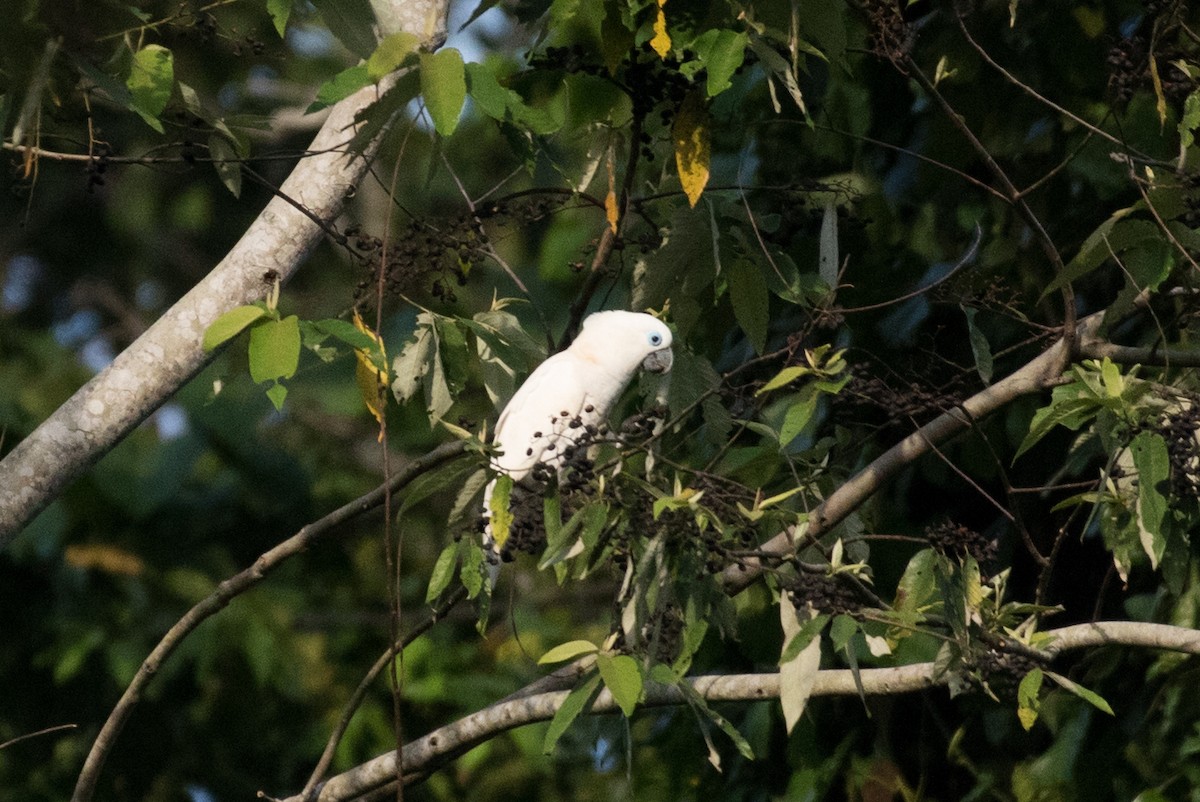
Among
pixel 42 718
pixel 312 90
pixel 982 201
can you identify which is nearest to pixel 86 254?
pixel 312 90

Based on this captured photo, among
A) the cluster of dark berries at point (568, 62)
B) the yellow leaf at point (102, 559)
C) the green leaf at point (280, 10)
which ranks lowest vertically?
the yellow leaf at point (102, 559)

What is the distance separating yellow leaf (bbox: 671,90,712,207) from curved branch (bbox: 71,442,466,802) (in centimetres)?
65

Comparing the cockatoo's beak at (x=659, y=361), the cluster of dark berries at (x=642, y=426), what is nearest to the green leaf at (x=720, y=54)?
the cluster of dark berries at (x=642, y=426)

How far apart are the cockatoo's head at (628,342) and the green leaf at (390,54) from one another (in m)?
0.83

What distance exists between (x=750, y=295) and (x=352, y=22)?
844 millimetres

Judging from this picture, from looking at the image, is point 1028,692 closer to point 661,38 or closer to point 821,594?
point 821,594

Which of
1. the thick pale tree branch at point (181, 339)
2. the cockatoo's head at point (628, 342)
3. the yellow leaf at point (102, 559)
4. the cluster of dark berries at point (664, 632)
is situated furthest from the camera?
the yellow leaf at point (102, 559)

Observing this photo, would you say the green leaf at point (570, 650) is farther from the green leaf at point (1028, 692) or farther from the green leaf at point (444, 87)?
the green leaf at point (444, 87)

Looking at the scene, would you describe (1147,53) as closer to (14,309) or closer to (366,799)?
(366,799)

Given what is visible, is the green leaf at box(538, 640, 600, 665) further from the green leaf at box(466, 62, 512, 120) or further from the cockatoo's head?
the green leaf at box(466, 62, 512, 120)

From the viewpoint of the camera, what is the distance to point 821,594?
2.27 metres

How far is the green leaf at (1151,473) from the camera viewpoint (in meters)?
2.39

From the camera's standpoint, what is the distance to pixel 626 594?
247 centimetres

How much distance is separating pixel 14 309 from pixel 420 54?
7149 millimetres
